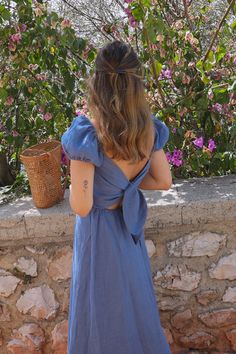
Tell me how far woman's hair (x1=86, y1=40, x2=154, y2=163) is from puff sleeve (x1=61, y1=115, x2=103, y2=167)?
3cm

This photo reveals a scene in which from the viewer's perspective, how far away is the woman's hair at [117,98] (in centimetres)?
168

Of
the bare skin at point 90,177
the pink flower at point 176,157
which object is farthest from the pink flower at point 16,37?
the bare skin at point 90,177

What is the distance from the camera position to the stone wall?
238 cm

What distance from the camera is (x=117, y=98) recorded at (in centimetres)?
168

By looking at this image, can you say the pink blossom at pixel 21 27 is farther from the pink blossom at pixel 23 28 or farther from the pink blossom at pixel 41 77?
the pink blossom at pixel 41 77

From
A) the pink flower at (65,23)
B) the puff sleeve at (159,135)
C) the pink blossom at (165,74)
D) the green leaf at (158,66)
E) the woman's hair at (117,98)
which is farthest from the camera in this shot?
the pink blossom at (165,74)

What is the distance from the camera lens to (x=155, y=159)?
194cm

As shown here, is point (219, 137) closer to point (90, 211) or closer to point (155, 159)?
point (155, 159)

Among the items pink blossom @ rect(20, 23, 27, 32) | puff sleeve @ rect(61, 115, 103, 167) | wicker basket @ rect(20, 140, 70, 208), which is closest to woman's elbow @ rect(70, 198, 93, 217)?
puff sleeve @ rect(61, 115, 103, 167)

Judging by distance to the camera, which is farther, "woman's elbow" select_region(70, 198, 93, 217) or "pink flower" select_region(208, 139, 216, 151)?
"pink flower" select_region(208, 139, 216, 151)

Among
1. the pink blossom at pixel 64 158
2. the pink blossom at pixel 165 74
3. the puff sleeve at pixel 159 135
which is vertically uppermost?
the pink blossom at pixel 165 74

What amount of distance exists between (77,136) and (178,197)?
0.85 meters

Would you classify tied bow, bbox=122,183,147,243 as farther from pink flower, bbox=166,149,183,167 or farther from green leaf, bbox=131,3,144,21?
green leaf, bbox=131,3,144,21

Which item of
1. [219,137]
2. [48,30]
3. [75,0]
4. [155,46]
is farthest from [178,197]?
[75,0]
